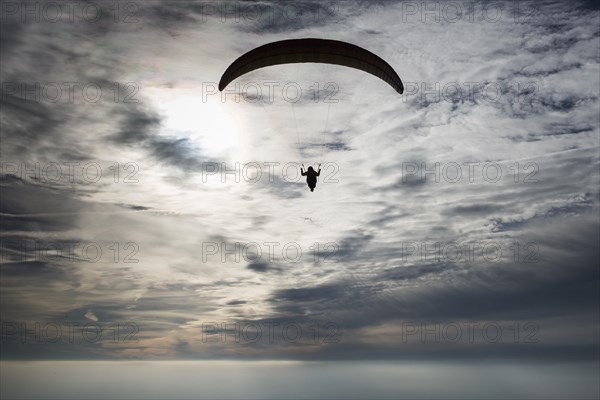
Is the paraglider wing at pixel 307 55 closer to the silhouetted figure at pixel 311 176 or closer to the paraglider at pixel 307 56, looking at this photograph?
the paraglider at pixel 307 56

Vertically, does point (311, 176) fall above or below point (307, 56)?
below

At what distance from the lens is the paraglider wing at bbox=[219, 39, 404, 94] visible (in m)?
29.7

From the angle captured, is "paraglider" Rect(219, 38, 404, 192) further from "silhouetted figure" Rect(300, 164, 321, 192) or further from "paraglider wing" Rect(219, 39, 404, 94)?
"silhouetted figure" Rect(300, 164, 321, 192)

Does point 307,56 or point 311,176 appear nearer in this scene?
point 307,56

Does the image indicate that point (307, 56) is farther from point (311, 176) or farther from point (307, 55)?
point (311, 176)

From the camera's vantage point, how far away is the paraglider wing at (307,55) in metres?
29.7

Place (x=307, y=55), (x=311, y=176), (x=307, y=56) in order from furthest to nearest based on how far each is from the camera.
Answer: (x=311, y=176), (x=307, y=56), (x=307, y=55)

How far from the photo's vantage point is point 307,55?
98.4 feet

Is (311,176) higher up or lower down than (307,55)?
lower down

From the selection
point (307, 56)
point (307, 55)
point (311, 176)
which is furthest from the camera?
point (311, 176)

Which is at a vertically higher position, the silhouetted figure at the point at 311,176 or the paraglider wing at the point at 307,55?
the paraglider wing at the point at 307,55

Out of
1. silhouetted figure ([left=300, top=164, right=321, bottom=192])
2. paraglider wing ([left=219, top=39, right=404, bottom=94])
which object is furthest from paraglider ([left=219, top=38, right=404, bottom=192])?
silhouetted figure ([left=300, top=164, right=321, bottom=192])

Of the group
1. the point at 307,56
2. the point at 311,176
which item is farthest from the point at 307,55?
the point at 311,176

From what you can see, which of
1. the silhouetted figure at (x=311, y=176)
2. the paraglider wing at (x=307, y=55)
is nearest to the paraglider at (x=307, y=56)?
the paraglider wing at (x=307, y=55)
